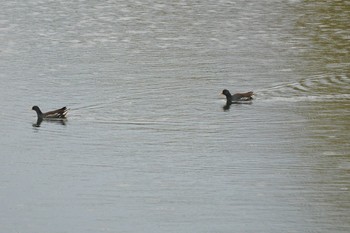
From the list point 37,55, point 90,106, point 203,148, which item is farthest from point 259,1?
point 203,148

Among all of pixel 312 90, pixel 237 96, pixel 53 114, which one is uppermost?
pixel 53 114

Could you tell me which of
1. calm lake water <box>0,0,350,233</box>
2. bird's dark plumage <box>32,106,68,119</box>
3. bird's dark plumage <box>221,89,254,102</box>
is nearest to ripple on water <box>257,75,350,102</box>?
calm lake water <box>0,0,350,233</box>

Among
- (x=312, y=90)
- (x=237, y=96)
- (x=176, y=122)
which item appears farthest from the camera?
(x=312, y=90)

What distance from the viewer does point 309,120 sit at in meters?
20.4

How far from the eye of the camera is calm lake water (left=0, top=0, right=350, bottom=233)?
15.8m

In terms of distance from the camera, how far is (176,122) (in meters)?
20.5

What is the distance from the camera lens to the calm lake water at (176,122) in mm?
15828

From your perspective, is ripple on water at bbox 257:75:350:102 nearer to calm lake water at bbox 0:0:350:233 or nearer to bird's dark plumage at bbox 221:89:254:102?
calm lake water at bbox 0:0:350:233

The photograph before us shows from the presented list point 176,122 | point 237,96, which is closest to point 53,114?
point 176,122

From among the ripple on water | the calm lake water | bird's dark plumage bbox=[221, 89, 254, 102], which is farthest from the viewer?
the ripple on water

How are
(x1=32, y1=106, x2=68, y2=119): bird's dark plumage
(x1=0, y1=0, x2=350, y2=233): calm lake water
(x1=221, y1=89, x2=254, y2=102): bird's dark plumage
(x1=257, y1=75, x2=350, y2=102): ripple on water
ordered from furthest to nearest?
(x1=257, y1=75, x2=350, y2=102): ripple on water, (x1=221, y1=89, x2=254, y2=102): bird's dark plumage, (x1=32, y1=106, x2=68, y2=119): bird's dark plumage, (x1=0, y1=0, x2=350, y2=233): calm lake water

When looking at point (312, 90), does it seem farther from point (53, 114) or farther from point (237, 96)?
point (53, 114)

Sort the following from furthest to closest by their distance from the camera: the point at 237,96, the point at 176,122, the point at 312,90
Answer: the point at 312,90 → the point at 237,96 → the point at 176,122

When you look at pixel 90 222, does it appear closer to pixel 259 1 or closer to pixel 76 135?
pixel 76 135
